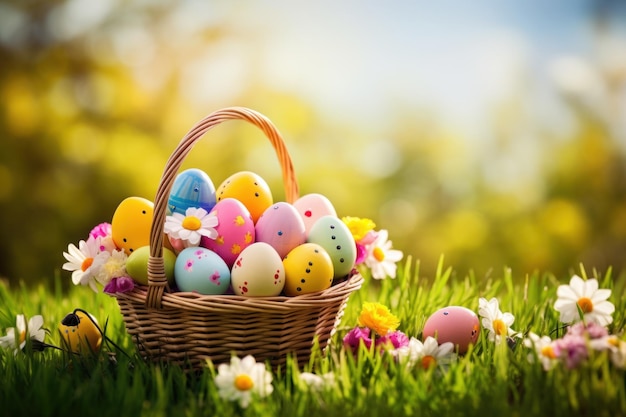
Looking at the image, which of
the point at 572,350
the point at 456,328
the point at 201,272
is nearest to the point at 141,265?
the point at 201,272

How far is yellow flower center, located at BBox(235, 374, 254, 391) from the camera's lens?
1747 millimetres

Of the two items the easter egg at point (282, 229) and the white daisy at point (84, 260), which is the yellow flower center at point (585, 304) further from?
the white daisy at point (84, 260)

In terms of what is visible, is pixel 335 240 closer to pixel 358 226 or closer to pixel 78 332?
pixel 358 226

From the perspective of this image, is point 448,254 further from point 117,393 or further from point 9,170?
point 117,393

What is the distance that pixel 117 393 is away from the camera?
1.78 meters

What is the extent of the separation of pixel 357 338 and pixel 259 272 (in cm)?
42

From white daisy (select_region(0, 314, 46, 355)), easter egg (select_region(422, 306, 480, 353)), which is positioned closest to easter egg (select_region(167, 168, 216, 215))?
white daisy (select_region(0, 314, 46, 355))

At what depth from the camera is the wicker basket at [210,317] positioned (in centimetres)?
188

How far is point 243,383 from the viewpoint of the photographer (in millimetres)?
1749

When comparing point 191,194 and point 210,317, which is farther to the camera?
point 191,194

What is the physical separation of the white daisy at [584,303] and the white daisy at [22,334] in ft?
5.18

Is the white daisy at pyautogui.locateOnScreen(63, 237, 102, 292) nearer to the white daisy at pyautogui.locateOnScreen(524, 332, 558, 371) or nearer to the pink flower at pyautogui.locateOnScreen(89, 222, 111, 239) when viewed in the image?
the pink flower at pyautogui.locateOnScreen(89, 222, 111, 239)

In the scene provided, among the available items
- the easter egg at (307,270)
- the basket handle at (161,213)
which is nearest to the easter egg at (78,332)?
the basket handle at (161,213)

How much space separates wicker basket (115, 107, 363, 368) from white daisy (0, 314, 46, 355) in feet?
1.03
